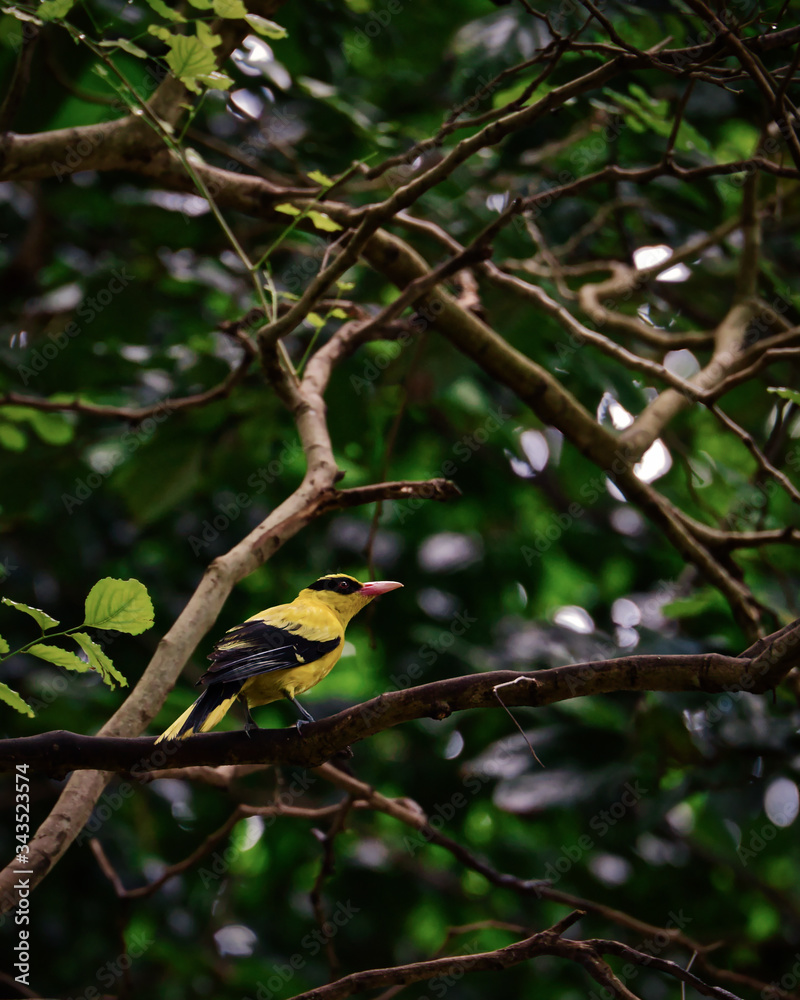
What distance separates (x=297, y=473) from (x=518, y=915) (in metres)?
2.91

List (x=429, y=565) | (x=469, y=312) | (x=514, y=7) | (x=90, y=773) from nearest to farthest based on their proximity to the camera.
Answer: (x=90, y=773), (x=469, y=312), (x=514, y=7), (x=429, y=565)

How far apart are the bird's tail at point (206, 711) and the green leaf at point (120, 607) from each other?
0.33 metres

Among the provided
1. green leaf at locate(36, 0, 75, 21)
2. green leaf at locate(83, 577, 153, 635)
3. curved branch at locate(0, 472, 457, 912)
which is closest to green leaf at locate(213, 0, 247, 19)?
green leaf at locate(36, 0, 75, 21)

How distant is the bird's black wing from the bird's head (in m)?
0.39

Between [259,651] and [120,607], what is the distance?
73cm

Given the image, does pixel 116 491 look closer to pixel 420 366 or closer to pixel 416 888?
pixel 420 366

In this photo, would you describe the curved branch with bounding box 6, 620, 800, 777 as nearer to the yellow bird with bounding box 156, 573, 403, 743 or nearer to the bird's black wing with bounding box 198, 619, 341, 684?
the yellow bird with bounding box 156, 573, 403, 743

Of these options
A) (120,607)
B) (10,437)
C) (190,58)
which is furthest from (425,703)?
(10,437)

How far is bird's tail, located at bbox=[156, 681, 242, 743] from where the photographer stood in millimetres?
2037

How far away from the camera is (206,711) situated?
221 centimetres

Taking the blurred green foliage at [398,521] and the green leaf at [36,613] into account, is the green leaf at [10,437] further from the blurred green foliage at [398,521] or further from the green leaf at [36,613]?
the green leaf at [36,613]

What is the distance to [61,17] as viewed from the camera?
2.28m

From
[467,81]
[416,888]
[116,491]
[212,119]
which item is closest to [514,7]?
[467,81]

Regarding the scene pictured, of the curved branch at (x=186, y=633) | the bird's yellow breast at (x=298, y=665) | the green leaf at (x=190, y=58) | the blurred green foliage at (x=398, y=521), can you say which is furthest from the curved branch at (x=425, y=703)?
the blurred green foliage at (x=398, y=521)
